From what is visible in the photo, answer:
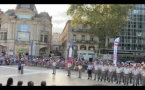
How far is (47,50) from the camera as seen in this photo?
191ft

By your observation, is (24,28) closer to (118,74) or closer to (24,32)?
(24,32)

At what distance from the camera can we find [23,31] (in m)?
55.9

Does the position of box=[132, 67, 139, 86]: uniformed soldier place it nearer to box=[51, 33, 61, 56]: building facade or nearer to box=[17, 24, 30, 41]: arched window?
box=[17, 24, 30, 41]: arched window

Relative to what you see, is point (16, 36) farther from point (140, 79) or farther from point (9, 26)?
point (140, 79)

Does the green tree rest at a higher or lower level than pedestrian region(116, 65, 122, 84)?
higher

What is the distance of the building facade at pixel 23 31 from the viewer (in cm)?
5491

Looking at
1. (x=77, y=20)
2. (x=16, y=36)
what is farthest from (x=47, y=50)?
(x=77, y=20)

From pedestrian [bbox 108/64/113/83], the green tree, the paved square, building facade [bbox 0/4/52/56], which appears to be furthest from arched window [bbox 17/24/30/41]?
pedestrian [bbox 108/64/113/83]

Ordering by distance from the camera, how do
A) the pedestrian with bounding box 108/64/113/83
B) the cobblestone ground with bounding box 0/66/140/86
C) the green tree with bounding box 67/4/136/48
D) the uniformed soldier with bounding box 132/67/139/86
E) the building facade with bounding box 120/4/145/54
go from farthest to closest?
the building facade with bounding box 120/4/145/54
the green tree with bounding box 67/4/136/48
the pedestrian with bounding box 108/64/113/83
the uniformed soldier with bounding box 132/67/139/86
the cobblestone ground with bounding box 0/66/140/86

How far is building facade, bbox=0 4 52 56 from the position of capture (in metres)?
54.9

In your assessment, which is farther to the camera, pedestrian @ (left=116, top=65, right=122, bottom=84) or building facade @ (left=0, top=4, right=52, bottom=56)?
building facade @ (left=0, top=4, right=52, bottom=56)

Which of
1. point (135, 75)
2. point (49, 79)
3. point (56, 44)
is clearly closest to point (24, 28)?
point (56, 44)
